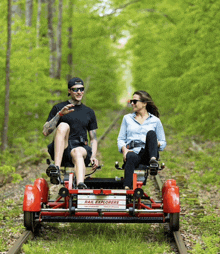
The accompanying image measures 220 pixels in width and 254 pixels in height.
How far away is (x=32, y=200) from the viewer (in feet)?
15.8

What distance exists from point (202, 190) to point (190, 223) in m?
2.69

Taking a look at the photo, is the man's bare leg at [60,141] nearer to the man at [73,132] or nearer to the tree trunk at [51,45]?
the man at [73,132]

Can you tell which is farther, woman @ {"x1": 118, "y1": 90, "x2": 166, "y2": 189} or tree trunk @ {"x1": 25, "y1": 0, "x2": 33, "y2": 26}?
tree trunk @ {"x1": 25, "y1": 0, "x2": 33, "y2": 26}

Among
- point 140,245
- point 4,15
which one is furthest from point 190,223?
point 4,15

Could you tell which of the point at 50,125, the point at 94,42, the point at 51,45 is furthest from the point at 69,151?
the point at 94,42

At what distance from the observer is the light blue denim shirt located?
5.61m

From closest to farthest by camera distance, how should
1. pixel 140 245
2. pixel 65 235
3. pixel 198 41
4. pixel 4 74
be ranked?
pixel 140 245
pixel 65 235
pixel 198 41
pixel 4 74

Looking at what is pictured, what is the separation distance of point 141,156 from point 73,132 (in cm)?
106

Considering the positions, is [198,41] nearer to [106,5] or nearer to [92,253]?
[92,253]

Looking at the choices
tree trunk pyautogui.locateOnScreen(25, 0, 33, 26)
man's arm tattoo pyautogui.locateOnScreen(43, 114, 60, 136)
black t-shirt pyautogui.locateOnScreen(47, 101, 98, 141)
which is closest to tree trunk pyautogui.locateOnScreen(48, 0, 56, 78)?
tree trunk pyautogui.locateOnScreen(25, 0, 33, 26)

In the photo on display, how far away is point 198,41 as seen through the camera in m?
10.4

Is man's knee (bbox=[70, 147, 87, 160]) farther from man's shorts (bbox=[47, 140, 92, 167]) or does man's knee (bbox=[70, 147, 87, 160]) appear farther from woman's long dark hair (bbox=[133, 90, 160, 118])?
woman's long dark hair (bbox=[133, 90, 160, 118])

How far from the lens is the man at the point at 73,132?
5.19m

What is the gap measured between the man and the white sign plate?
0.29 m
